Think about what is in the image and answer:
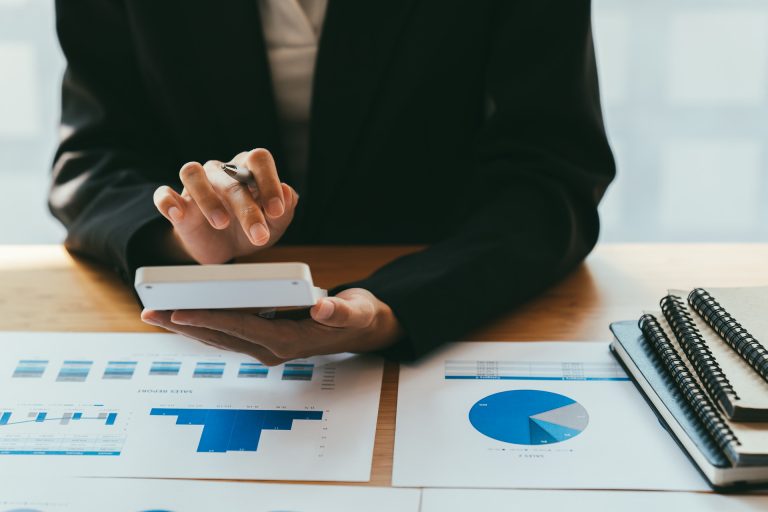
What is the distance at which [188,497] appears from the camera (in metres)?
0.67

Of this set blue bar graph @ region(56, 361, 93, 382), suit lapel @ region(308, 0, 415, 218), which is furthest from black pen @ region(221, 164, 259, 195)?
suit lapel @ region(308, 0, 415, 218)

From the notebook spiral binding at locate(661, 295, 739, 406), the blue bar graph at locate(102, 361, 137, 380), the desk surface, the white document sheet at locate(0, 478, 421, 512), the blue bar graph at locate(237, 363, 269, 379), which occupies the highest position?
the notebook spiral binding at locate(661, 295, 739, 406)

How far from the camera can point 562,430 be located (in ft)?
2.43

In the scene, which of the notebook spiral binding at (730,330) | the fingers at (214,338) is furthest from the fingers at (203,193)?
the notebook spiral binding at (730,330)

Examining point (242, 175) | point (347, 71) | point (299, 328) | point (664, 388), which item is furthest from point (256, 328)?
point (347, 71)

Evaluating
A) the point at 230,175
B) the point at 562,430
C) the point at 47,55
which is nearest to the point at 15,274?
the point at 230,175

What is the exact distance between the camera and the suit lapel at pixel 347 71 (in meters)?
1.12

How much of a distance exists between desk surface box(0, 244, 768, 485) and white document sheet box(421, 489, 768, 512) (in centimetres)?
17

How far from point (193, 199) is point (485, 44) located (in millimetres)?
500

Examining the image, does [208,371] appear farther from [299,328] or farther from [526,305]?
[526,305]

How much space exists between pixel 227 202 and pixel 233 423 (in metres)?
0.21

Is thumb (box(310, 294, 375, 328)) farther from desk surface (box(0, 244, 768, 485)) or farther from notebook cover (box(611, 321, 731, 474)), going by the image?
notebook cover (box(611, 321, 731, 474))

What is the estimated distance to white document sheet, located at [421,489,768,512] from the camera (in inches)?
25.3

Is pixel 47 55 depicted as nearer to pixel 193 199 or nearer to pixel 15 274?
pixel 15 274
